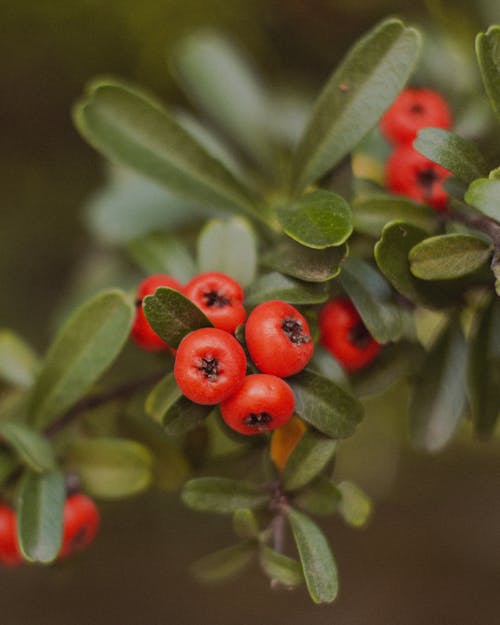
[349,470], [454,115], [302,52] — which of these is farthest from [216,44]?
[349,470]

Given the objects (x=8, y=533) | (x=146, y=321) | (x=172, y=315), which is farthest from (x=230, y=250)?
(x=8, y=533)

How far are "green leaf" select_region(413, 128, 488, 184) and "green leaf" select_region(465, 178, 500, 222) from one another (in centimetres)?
6

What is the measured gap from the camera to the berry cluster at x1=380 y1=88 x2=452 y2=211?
1326 mm

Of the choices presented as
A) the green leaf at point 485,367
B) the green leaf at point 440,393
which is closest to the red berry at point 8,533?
the green leaf at point 440,393

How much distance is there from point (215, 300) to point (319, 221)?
20 centimetres

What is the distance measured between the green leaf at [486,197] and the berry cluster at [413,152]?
22 cm

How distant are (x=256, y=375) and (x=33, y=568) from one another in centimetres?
198

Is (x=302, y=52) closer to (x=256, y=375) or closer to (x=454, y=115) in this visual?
(x=454, y=115)

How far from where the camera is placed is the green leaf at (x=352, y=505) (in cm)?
118

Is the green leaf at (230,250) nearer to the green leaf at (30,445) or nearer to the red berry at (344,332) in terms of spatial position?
the red berry at (344,332)

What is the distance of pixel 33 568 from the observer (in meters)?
2.64

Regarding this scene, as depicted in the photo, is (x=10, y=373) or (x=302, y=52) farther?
(x=302, y=52)

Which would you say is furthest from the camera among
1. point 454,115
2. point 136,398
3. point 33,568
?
point 33,568

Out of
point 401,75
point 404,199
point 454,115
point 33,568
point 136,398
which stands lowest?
point 33,568
